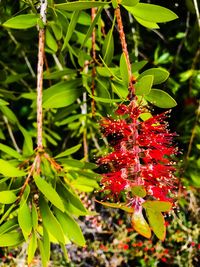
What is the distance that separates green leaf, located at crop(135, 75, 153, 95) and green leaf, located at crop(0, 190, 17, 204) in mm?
345

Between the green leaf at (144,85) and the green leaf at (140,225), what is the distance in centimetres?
20

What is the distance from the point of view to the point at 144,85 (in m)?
0.75

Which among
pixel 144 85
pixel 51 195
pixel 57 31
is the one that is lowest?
pixel 51 195

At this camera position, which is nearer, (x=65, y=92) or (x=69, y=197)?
(x=69, y=197)

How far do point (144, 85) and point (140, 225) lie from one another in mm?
232

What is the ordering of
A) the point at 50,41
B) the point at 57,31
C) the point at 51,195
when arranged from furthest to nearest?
the point at 50,41
the point at 57,31
the point at 51,195

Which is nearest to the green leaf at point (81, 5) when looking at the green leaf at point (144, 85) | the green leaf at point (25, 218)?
the green leaf at point (144, 85)

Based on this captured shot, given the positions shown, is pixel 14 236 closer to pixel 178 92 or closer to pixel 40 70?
pixel 40 70

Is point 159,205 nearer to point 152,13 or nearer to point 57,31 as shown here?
point 152,13

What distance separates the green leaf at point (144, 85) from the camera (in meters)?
0.74

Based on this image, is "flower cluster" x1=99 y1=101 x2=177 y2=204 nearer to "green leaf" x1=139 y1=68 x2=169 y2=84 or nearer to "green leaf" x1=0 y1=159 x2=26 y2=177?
"green leaf" x1=139 y1=68 x2=169 y2=84

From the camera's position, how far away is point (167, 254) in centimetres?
260

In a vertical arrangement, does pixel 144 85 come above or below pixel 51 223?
above

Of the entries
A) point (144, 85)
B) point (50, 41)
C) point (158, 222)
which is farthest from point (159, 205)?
point (50, 41)
